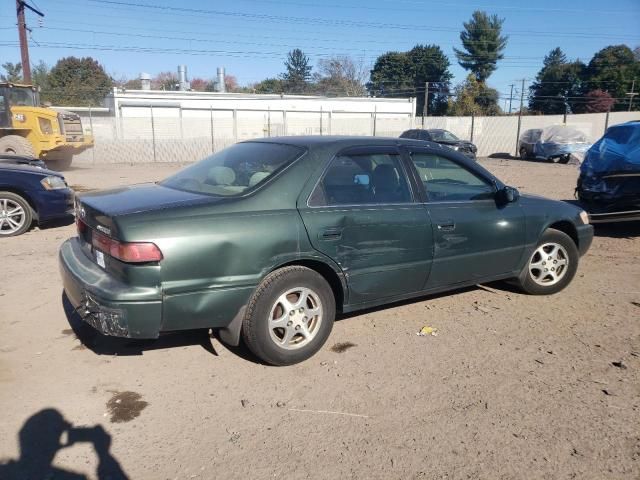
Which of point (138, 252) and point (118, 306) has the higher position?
point (138, 252)

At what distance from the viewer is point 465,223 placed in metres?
4.28

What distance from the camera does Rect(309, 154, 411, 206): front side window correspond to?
3699 mm

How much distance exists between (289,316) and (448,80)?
7697 cm

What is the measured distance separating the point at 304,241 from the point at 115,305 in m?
1.24

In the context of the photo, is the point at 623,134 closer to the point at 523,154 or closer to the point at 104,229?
the point at 104,229

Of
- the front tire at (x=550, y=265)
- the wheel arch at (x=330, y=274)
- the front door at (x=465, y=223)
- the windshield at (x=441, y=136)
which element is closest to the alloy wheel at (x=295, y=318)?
the wheel arch at (x=330, y=274)

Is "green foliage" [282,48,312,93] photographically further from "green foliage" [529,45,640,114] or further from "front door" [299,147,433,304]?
"front door" [299,147,433,304]

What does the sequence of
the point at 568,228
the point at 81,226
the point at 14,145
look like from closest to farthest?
1. the point at 81,226
2. the point at 568,228
3. the point at 14,145

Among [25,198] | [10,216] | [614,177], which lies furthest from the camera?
[614,177]

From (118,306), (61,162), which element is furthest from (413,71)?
(118,306)

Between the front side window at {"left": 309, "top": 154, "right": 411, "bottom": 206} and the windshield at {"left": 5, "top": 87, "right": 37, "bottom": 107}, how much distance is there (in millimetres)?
18641

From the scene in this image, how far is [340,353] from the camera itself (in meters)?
3.81

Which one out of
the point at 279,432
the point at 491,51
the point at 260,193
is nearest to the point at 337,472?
the point at 279,432

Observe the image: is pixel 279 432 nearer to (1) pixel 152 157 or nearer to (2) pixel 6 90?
(2) pixel 6 90
